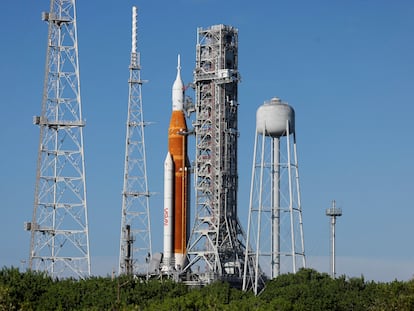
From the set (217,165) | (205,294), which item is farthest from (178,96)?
(205,294)

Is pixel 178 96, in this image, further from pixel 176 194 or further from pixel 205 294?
pixel 205 294

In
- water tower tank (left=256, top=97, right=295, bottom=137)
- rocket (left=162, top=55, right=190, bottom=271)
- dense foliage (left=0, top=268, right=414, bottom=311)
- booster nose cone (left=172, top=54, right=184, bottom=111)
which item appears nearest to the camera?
dense foliage (left=0, top=268, right=414, bottom=311)

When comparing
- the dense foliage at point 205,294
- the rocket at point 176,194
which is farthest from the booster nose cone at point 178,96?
the dense foliage at point 205,294

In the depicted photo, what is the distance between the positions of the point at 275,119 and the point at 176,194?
20.5m

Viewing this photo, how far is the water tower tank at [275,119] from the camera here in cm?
11750

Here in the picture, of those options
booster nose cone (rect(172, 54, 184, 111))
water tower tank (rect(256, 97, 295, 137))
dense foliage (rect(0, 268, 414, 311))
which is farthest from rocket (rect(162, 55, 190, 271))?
water tower tank (rect(256, 97, 295, 137))

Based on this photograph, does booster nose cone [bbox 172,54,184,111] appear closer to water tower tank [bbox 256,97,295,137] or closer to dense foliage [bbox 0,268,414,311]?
water tower tank [bbox 256,97,295,137]

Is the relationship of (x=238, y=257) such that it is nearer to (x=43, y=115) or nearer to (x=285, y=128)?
(x=285, y=128)

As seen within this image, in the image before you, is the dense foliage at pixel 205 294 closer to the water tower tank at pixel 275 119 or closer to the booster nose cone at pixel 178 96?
the water tower tank at pixel 275 119

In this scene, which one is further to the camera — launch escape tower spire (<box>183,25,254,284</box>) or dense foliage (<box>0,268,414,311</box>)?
launch escape tower spire (<box>183,25,254,284</box>)

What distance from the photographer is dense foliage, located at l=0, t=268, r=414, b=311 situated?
9425cm

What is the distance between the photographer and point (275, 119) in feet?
385

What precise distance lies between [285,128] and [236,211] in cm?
1864

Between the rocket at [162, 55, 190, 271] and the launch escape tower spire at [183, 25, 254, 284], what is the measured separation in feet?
6.03
